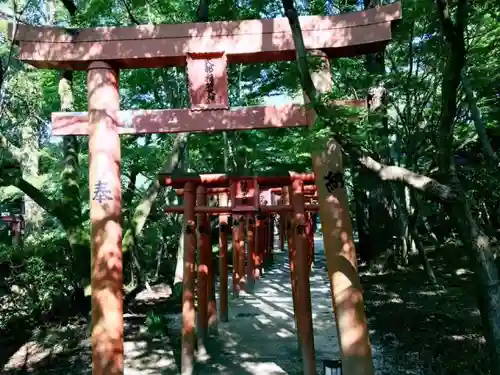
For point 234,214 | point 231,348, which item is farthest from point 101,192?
point 231,348

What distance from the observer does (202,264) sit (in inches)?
322

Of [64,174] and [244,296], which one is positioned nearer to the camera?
[64,174]

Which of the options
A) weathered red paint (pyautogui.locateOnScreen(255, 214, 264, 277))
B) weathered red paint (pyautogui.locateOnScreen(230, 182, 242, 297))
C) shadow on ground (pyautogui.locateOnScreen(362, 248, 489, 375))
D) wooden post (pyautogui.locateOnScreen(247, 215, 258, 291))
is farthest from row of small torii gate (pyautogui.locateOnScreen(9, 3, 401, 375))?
weathered red paint (pyautogui.locateOnScreen(255, 214, 264, 277))

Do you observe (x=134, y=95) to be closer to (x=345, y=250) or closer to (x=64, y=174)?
(x=64, y=174)

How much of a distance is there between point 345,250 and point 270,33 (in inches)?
96.1

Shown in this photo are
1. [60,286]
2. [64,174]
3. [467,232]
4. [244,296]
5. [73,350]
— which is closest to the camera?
[467,232]

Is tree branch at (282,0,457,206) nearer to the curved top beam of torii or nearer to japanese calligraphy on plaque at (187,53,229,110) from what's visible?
the curved top beam of torii

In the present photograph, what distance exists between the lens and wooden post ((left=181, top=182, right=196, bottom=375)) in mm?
6871

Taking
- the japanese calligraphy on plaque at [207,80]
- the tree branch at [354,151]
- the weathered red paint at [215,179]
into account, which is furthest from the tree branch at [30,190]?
the tree branch at [354,151]

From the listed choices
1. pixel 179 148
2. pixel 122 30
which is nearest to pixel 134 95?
pixel 179 148

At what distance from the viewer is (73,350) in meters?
8.23

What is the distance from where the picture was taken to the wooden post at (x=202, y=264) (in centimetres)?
808

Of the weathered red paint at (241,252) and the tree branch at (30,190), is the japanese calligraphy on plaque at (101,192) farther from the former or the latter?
the weathered red paint at (241,252)

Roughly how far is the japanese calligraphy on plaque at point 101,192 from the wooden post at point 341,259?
2241 millimetres
